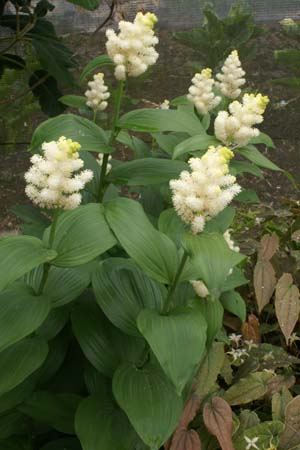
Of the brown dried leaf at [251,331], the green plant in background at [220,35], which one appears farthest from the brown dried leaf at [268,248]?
the green plant in background at [220,35]

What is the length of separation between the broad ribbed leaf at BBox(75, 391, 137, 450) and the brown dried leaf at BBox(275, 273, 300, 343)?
0.58 meters

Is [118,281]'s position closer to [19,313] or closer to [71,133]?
[19,313]

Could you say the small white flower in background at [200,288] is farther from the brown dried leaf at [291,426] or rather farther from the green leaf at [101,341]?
the brown dried leaf at [291,426]

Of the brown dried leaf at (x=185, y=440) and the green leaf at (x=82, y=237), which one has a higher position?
the green leaf at (x=82, y=237)

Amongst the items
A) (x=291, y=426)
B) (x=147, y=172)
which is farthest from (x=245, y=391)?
(x=147, y=172)

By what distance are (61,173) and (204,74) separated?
2.06 feet

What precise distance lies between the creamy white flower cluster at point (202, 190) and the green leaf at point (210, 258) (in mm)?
26

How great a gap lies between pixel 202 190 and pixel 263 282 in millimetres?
854

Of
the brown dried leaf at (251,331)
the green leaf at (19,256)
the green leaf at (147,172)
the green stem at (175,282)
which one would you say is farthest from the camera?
the brown dried leaf at (251,331)

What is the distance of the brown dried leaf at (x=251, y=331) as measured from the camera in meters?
1.69

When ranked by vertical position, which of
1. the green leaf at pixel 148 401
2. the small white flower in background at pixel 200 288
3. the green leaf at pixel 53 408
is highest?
the small white flower in background at pixel 200 288

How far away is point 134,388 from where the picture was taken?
42.4 inches

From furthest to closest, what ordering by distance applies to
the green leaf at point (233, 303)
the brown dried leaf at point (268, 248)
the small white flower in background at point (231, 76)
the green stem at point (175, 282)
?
the brown dried leaf at point (268, 248), the small white flower in background at point (231, 76), the green leaf at point (233, 303), the green stem at point (175, 282)

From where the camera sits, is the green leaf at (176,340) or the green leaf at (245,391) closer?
the green leaf at (176,340)
